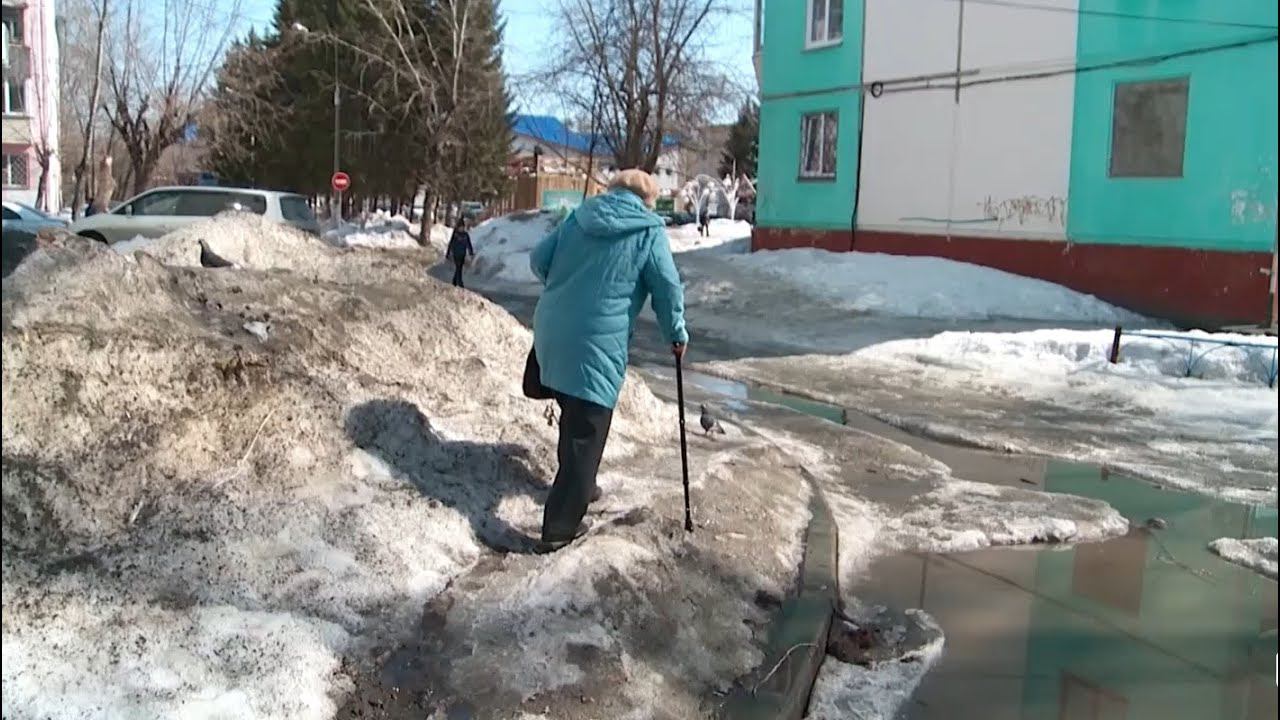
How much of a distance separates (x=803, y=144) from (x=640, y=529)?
18661mm

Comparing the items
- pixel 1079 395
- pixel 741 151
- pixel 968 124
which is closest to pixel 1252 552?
pixel 1079 395

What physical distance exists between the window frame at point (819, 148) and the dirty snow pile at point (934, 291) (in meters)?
2.63

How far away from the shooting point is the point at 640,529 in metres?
4.78

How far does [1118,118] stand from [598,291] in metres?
14.3

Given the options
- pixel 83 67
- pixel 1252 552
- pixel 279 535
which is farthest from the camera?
pixel 83 67

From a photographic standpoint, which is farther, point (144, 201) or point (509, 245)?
A: point (509, 245)

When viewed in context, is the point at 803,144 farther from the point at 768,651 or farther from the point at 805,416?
the point at 768,651

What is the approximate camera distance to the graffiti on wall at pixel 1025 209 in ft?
56.6

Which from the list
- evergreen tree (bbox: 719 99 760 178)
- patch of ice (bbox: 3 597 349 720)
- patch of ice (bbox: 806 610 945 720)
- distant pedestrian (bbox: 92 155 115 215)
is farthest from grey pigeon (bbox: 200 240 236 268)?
evergreen tree (bbox: 719 99 760 178)

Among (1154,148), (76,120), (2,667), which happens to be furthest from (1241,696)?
(76,120)

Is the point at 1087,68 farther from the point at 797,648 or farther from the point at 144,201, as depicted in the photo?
the point at 144,201

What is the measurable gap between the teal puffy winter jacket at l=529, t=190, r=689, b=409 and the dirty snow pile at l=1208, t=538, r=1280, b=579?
3.48 metres

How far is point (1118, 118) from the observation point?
16359mm

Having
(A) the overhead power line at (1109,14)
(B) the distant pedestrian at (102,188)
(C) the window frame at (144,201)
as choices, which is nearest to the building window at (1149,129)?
(A) the overhead power line at (1109,14)
